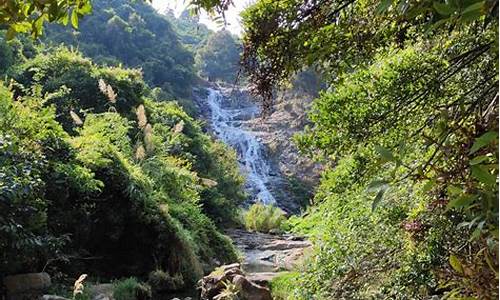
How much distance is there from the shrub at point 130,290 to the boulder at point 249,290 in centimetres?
108

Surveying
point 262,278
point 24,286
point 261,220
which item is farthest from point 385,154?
point 261,220

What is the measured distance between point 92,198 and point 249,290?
233 centimetres

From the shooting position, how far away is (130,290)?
5.77m

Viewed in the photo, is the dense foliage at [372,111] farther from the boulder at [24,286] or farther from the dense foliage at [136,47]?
the dense foliage at [136,47]

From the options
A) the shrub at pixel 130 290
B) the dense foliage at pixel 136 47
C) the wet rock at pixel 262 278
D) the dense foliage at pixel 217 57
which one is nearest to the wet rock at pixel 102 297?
the shrub at pixel 130 290

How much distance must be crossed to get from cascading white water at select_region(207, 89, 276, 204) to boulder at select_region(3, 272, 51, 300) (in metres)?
15.8

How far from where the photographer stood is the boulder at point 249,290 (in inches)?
243

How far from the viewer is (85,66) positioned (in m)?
12.1

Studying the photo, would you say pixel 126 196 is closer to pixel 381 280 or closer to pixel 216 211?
pixel 381 280

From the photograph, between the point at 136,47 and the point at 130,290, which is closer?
the point at 130,290

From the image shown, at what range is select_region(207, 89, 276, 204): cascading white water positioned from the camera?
70.2 feet

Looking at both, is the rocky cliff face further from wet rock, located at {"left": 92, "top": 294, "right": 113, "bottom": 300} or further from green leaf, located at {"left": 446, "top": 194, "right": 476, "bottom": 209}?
green leaf, located at {"left": 446, "top": 194, "right": 476, "bottom": 209}

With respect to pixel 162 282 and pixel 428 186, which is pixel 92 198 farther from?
pixel 428 186

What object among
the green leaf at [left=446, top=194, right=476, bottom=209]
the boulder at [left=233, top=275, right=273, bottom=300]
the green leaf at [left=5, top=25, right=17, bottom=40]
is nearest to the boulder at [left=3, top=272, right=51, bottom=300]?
the boulder at [left=233, top=275, right=273, bottom=300]
